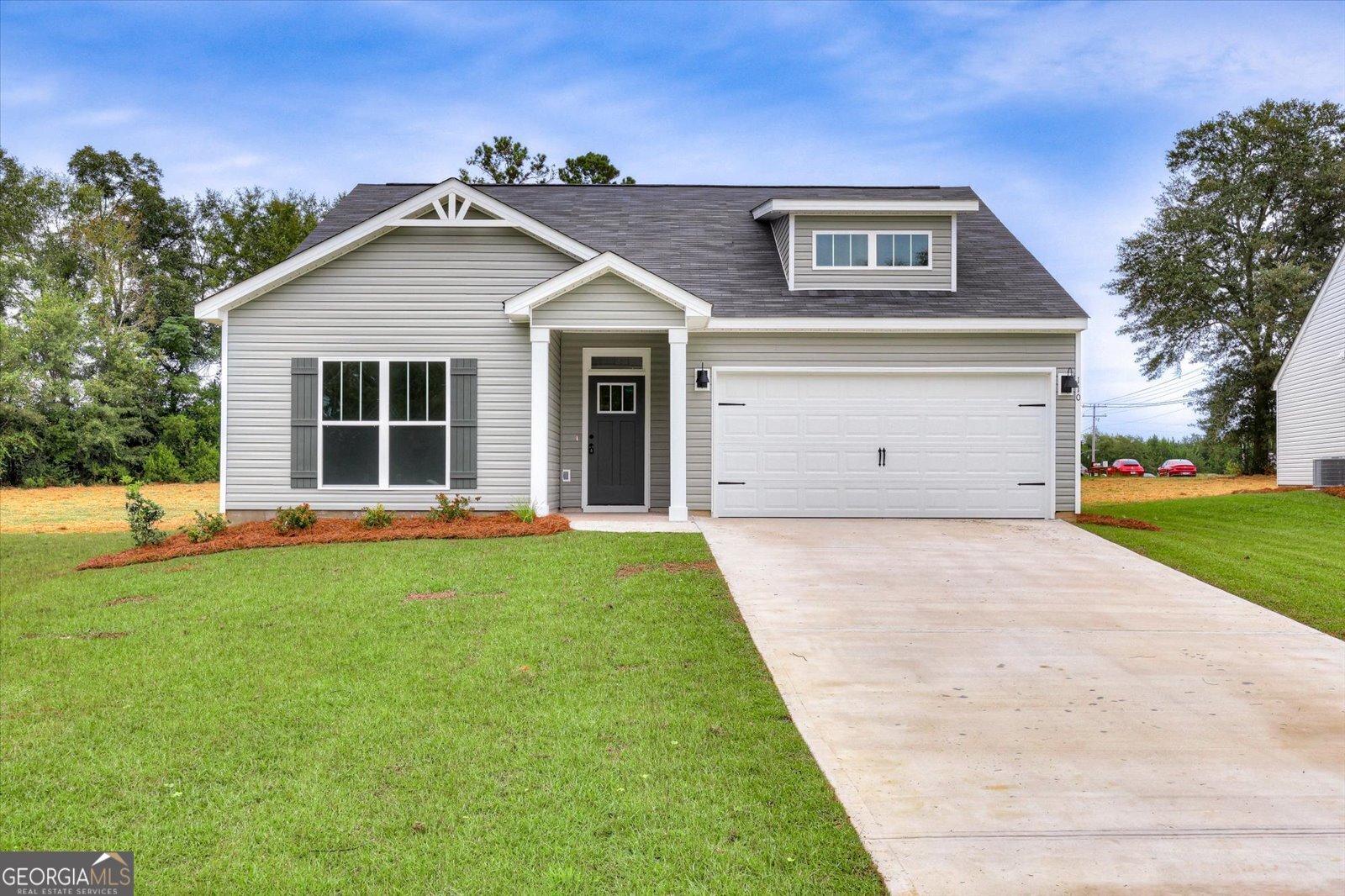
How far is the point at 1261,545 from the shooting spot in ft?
38.8

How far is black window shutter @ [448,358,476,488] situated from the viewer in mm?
12961

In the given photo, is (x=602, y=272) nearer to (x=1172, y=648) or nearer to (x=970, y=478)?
(x=970, y=478)

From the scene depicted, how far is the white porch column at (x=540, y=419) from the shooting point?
Answer: 12492mm

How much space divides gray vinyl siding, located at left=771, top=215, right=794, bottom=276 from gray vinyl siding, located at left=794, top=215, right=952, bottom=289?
30 cm

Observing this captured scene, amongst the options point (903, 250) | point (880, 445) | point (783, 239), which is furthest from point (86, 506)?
point (903, 250)

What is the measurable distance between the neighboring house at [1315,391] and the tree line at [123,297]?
20464mm

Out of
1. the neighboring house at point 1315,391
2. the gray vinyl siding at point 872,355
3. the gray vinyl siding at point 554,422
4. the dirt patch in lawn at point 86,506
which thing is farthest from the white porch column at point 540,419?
the neighboring house at point 1315,391

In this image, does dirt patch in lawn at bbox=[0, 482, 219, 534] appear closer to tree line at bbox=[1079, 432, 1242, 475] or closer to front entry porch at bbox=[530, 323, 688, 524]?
front entry porch at bbox=[530, 323, 688, 524]

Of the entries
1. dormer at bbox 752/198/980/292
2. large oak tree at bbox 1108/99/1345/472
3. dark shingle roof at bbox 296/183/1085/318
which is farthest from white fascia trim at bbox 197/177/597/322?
large oak tree at bbox 1108/99/1345/472

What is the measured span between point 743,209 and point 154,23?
12.7 meters

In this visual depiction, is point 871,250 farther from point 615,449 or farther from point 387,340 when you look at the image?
point 387,340

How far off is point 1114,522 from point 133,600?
41.3ft

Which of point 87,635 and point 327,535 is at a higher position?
point 327,535

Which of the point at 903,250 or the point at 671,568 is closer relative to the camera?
the point at 671,568
